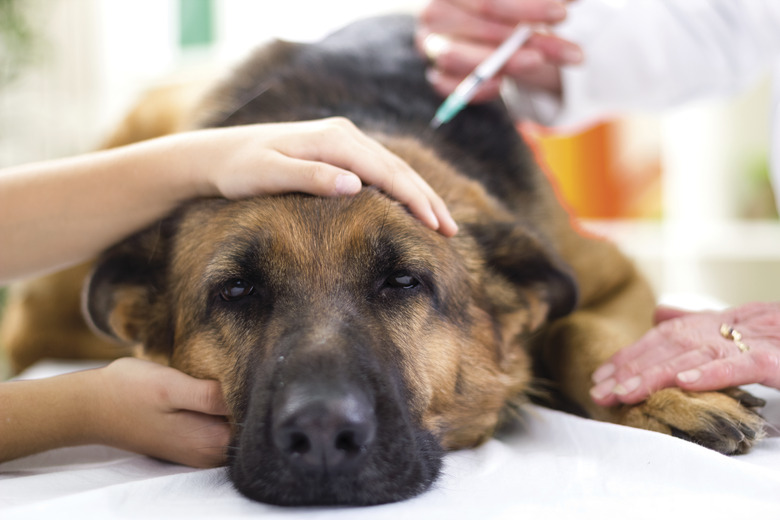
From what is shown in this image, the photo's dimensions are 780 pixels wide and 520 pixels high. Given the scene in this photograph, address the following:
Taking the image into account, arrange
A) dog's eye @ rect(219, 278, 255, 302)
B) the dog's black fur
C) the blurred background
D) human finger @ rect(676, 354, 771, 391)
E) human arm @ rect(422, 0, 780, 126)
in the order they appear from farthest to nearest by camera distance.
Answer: the blurred background
human arm @ rect(422, 0, 780, 126)
the dog's black fur
dog's eye @ rect(219, 278, 255, 302)
human finger @ rect(676, 354, 771, 391)

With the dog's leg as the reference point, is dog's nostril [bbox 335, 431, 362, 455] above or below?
above

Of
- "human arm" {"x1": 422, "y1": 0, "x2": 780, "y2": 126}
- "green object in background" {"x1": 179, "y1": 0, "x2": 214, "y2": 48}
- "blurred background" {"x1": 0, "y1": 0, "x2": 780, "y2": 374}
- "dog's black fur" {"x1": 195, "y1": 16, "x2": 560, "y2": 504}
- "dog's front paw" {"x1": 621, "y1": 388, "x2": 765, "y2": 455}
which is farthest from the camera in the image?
"green object in background" {"x1": 179, "y1": 0, "x2": 214, "y2": 48}

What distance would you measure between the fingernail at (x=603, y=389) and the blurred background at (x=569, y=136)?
293 cm

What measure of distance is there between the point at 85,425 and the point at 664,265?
4.89 m

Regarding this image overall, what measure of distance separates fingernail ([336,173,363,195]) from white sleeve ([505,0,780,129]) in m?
1.36

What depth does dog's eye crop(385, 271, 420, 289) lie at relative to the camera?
1.62m

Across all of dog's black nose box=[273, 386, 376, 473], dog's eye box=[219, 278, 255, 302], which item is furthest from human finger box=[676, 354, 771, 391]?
dog's eye box=[219, 278, 255, 302]

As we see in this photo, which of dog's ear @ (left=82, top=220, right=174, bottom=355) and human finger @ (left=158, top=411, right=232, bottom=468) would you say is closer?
human finger @ (left=158, top=411, right=232, bottom=468)

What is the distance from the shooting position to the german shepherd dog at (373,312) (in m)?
1.25

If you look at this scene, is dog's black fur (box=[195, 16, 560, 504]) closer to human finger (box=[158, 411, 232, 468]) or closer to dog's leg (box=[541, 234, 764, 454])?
dog's leg (box=[541, 234, 764, 454])

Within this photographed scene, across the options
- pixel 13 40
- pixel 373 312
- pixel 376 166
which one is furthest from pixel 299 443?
pixel 13 40

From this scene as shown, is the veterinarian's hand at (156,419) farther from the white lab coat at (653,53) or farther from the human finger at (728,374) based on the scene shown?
the white lab coat at (653,53)

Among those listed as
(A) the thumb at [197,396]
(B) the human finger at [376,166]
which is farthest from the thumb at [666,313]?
(A) the thumb at [197,396]

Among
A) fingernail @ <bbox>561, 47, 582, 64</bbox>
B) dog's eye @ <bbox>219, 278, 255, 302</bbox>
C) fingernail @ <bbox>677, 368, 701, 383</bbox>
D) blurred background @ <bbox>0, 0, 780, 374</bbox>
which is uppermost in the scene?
fingernail @ <bbox>561, 47, 582, 64</bbox>
